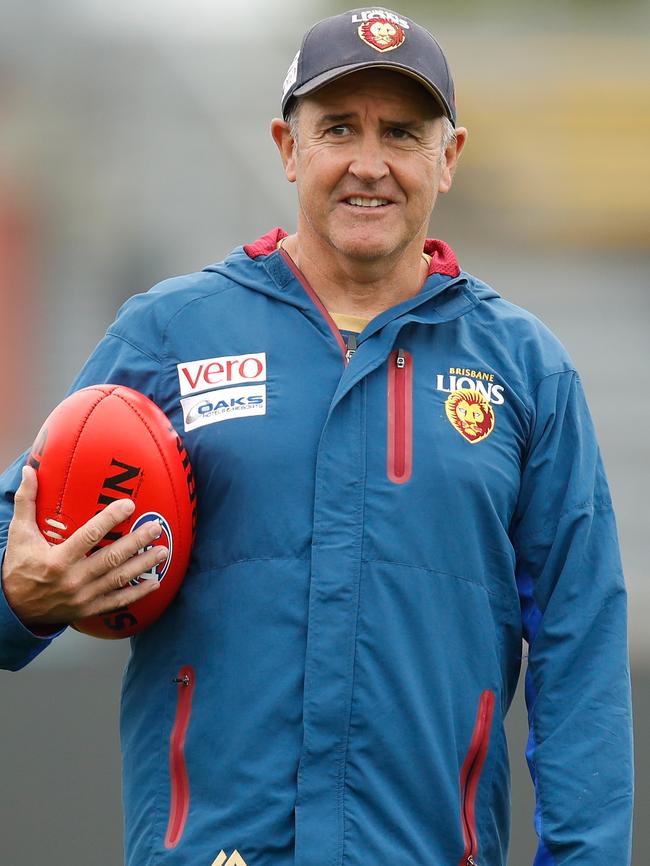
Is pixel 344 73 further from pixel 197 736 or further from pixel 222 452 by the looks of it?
pixel 197 736

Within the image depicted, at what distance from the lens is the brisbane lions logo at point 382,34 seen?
8.22 ft

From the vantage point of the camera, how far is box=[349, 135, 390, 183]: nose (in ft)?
8.01

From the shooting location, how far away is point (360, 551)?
2299mm

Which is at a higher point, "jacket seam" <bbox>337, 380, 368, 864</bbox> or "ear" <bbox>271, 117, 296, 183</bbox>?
"ear" <bbox>271, 117, 296, 183</bbox>

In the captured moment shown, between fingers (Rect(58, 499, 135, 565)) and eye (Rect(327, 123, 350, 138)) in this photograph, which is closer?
fingers (Rect(58, 499, 135, 565))

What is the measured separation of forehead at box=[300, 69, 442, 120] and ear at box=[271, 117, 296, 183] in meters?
0.15

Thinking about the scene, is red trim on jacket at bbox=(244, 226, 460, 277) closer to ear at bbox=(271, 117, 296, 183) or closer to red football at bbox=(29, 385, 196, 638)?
ear at bbox=(271, 117, 296, 183)

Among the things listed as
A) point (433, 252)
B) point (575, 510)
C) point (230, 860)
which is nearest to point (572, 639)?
point (575, 510)

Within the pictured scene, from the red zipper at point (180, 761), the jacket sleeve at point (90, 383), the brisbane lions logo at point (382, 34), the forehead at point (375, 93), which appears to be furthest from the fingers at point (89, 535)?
the brisbane lions logo at point (382, 34)

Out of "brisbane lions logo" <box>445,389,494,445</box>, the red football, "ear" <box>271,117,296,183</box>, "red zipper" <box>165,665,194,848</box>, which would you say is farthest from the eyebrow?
"red zipper" <box>165,665,194,848</box>

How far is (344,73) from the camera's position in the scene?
2453mm

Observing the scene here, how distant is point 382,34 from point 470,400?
0.70 m

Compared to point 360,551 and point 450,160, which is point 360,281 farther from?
point 360,551

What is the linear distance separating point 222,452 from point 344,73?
2.34 feet
